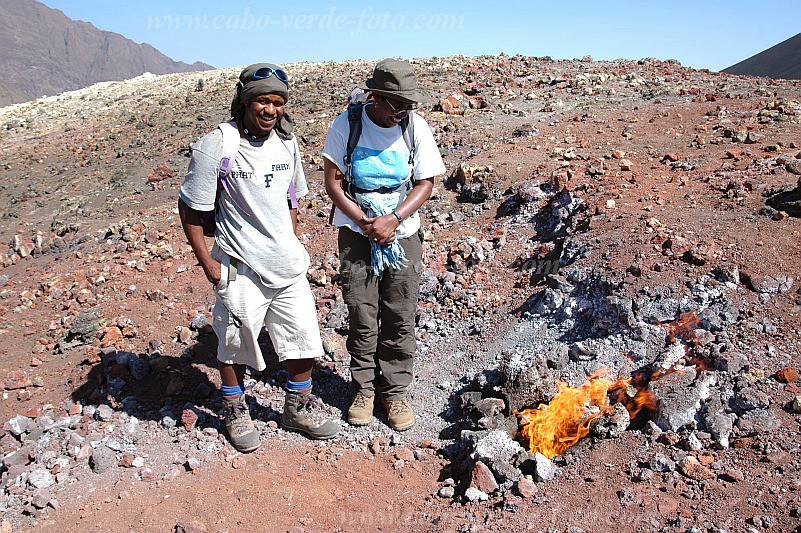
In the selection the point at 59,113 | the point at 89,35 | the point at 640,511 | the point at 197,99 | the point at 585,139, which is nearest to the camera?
the point at 640,511

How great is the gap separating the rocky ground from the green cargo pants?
328 mm

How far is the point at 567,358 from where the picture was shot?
3705 mm

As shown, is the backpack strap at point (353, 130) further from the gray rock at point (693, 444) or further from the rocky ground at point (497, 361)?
the gray rock at point (693, 444)

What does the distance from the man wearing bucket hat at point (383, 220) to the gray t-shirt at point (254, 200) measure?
265 mm

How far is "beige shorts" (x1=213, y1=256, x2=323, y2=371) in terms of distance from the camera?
2953 mm

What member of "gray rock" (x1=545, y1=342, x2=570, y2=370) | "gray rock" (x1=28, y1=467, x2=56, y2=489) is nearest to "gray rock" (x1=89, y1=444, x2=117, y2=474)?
"gray rock" (x1=28, y1=467, x2=56, y2=489)

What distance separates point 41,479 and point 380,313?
2.00 m

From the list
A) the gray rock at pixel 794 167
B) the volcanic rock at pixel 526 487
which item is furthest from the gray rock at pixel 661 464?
the gray rock at pixel 794 167

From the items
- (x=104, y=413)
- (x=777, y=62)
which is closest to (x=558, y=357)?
(x=104, y=413)

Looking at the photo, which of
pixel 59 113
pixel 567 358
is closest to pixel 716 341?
pixel 567 358

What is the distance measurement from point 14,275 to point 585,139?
22.5 feet

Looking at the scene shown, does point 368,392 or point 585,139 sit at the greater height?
point 585,139

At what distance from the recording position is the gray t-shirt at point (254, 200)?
2748mm

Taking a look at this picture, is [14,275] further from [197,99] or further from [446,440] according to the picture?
[197,99]
